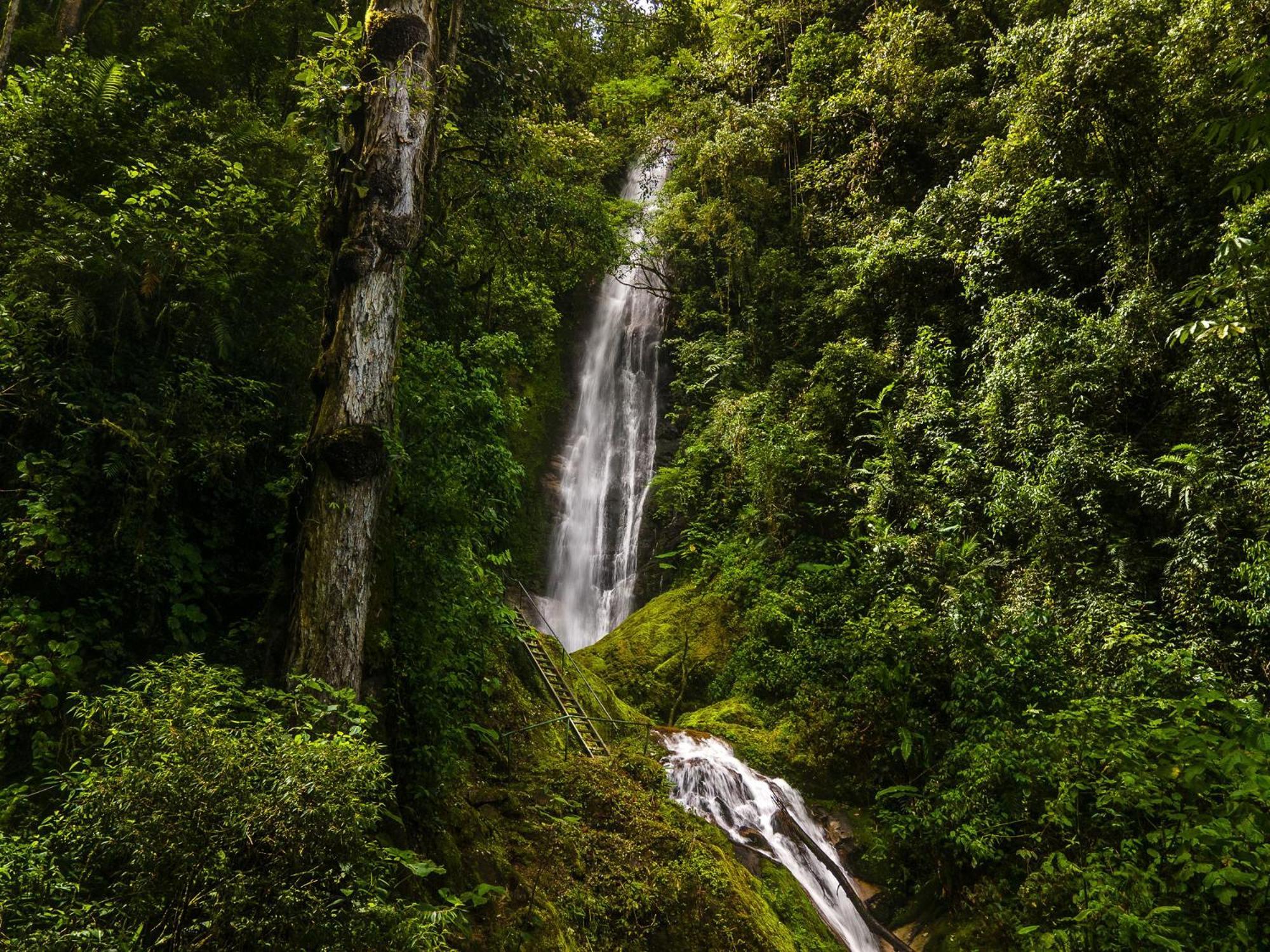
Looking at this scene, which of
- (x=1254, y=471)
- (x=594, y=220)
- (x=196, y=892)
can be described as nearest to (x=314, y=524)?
(x=196, y=892)

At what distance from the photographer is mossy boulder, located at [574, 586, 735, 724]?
11.0 metres

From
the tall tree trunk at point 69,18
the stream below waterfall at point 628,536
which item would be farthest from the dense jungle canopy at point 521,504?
the stream below waterfall at point 628,536

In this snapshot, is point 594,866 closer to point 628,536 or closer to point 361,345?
point 361,345

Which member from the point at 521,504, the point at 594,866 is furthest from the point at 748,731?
the point at 594,866

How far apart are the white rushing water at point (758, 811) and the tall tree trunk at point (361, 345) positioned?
15.3 ft

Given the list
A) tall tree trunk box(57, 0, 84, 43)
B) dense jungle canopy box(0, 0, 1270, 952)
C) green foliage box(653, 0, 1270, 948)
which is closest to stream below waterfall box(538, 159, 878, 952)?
dense jungle canopy box(0, 0, 1270, 952)

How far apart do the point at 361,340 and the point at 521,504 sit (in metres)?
4.26

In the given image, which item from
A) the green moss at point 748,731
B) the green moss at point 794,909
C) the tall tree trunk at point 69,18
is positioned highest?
the tall tree trunk at point 69,18

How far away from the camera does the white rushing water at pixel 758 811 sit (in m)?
6.95

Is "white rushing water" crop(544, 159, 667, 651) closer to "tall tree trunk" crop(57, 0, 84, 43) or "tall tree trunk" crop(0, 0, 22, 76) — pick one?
"tall tree trunk" crop(57, 0, 84, 43)

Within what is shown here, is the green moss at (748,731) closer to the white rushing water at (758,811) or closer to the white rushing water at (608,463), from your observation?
the white rushing water at (758,811)

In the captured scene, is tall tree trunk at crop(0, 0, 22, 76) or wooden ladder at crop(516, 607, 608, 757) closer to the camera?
tall tree trunk at crop(0, 0, 22, 76)

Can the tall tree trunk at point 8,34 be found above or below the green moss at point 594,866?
above

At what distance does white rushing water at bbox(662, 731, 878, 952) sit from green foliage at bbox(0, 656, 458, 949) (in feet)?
17.1
